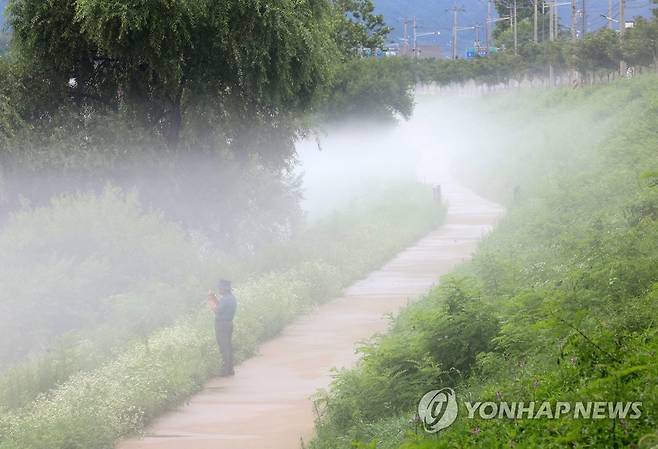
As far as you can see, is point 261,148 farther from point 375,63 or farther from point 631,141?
point 375,63

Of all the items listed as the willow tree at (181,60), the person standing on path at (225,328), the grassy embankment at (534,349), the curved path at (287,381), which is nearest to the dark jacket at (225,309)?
the person standing on path at (225,328)

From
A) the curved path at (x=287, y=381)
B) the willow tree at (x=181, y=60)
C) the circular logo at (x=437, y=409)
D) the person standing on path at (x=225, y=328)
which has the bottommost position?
the curved path at (x=287, y=381)

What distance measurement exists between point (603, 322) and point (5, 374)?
10.1 m

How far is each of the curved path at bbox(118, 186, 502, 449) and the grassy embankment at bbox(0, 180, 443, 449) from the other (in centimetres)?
41

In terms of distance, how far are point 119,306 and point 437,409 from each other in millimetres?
12831

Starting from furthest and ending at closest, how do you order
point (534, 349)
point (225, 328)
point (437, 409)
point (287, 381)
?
point (225, 328), point (287, 381), point (534, 349), point (437, 409)

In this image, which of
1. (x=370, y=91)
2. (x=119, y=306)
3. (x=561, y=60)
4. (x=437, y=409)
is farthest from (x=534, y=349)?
(x=561, y=60)

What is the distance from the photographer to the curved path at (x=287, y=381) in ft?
51.7

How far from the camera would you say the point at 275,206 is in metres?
36.8

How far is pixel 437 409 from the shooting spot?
40.5 feet

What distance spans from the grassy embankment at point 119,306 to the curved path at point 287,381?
414 mm

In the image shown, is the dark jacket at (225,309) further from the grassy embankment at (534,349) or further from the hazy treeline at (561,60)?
the hazy treeline at (561,60)

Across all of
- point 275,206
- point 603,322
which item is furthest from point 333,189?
point 603,322

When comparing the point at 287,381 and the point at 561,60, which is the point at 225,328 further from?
the point at 561,60
